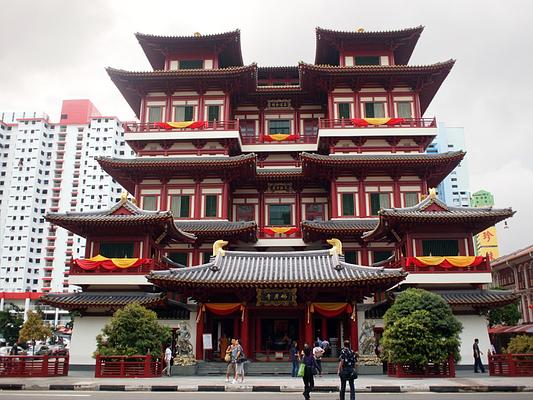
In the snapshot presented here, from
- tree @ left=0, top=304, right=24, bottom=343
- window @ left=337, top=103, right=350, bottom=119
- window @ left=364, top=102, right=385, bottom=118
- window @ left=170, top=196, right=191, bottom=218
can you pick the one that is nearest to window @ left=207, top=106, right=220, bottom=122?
window @ left=170, top=196, right=191, bottom=218

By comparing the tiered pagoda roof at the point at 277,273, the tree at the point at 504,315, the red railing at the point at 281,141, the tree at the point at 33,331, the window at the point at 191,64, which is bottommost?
the tree at the point at 33,331

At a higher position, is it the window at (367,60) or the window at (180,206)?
the window at (367,60)

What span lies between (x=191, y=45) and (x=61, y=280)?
81.5 meters

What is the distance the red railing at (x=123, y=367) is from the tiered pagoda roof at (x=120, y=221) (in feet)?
29.8

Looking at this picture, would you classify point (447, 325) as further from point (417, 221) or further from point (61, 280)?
point (61, 280)

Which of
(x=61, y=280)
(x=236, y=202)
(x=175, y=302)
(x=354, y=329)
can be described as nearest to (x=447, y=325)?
(x=354, y=329)

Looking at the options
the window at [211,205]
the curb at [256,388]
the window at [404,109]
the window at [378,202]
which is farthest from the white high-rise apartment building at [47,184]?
the curb at [256,388]

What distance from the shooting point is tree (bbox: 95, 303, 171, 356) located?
80.9 feet

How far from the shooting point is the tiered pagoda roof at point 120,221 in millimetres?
30797

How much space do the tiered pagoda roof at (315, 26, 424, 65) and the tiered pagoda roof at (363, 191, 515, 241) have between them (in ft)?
54.5

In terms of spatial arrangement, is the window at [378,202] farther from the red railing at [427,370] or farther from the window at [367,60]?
the red railing at [427,370]

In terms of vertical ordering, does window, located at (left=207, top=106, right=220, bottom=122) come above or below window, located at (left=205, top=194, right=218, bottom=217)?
above

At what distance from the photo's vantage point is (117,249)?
32.6m

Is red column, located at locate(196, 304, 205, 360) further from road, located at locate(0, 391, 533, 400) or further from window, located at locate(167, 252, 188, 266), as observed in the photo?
road, located at locate(0, 391, 533, 400)
